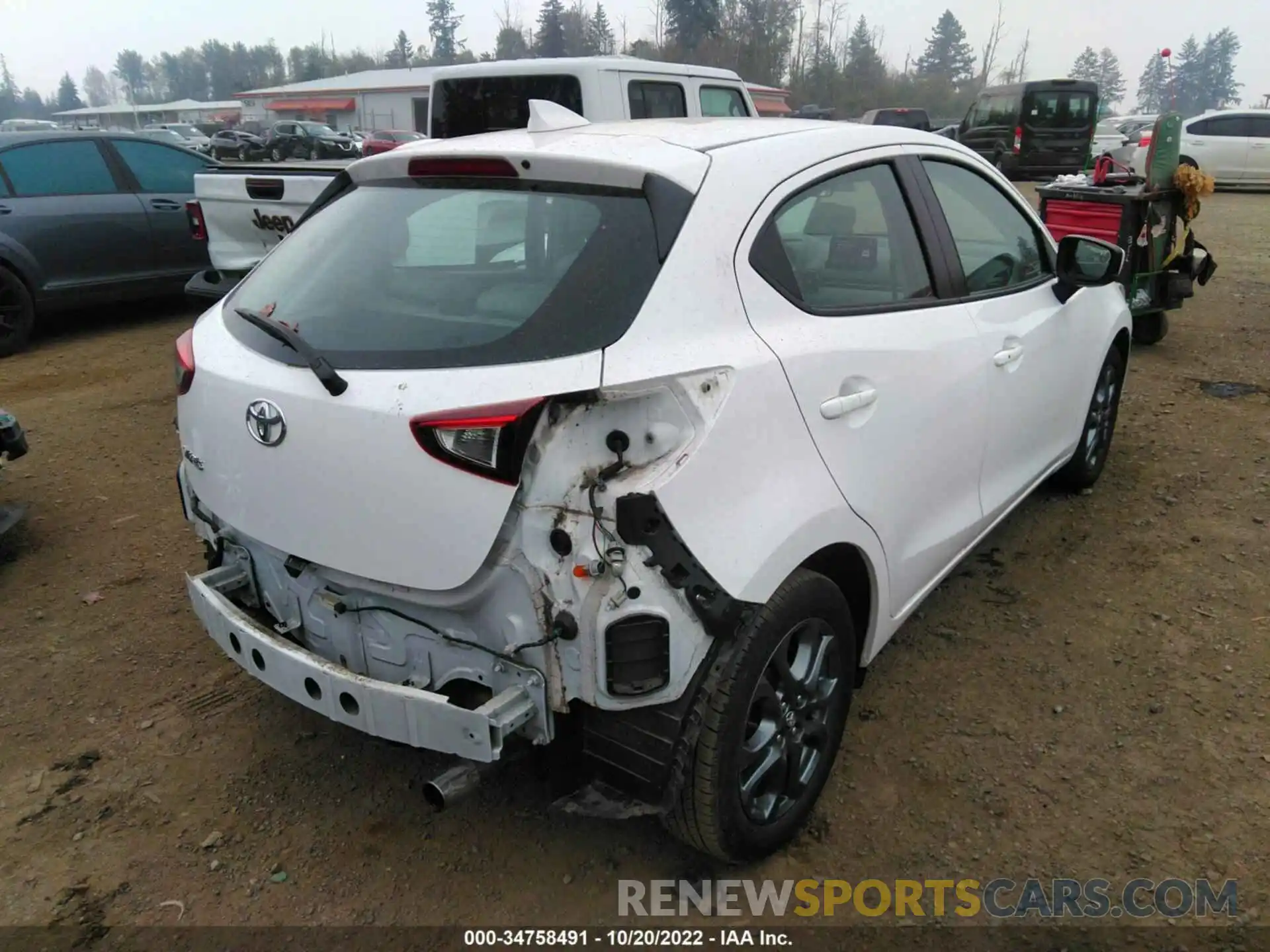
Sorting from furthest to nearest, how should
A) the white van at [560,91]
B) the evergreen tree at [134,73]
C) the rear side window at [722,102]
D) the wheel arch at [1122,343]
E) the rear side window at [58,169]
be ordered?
the evergreen tree at [134,73] < the rear side window at [722,102] < the rear side window at [58,169] < the white van at [560,91] < the wheel arch at [1122,343]

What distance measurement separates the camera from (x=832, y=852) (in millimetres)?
2541

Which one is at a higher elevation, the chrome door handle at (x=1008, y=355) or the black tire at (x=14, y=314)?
the chrome door handle at (x=1008, y=355)

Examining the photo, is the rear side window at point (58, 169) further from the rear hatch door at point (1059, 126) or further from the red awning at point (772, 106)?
the red awning at point (772, 106)

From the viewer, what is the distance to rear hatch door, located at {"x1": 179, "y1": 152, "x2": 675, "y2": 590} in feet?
6.55

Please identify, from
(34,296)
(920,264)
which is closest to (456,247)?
(920,264)

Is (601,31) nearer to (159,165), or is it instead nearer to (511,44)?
(511,44)

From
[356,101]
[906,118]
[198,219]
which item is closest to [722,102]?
[198,219]

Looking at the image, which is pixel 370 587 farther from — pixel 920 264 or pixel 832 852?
pixel 920 264

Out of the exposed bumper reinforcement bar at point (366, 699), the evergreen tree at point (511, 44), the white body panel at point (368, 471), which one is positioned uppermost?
the evergreen tree at point (511, 44)

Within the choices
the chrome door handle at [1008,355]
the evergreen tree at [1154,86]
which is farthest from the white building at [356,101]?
the evergreen tree at [1154,86]

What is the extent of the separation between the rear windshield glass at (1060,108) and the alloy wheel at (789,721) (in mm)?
21839

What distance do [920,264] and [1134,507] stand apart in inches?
92.2

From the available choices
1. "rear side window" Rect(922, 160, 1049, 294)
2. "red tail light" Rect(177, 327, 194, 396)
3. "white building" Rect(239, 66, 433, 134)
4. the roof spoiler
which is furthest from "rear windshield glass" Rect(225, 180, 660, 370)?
"white building" Rect(239, 66, 433, 134)

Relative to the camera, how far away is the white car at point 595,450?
200 cm
